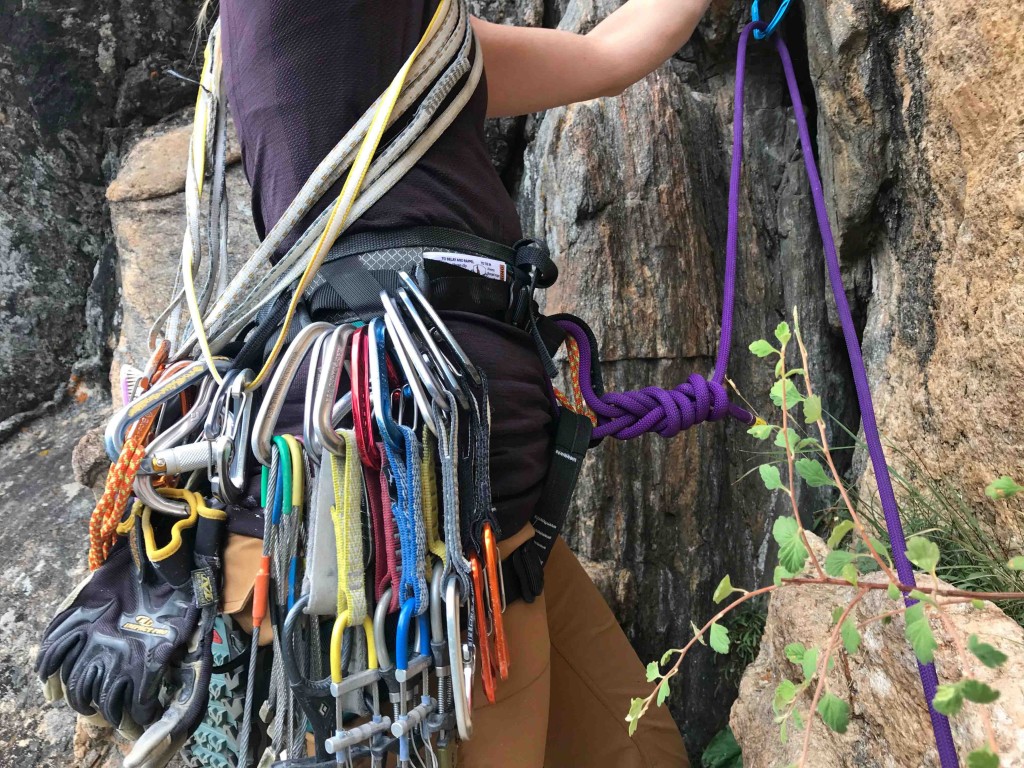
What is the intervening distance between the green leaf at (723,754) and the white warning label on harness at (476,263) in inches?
67.5

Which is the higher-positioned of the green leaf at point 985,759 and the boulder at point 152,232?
the boulder at point 152,232

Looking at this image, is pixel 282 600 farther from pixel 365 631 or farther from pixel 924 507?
pixel 924 507

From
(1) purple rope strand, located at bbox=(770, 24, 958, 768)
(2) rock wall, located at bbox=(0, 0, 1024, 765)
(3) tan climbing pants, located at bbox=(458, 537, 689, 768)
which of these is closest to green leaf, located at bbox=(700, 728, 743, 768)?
(2) rock wall, located at bbox=(0, 0, 1024, 765)

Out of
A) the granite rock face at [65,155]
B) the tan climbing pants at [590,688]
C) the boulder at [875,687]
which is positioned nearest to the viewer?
the boulder at [875,687]

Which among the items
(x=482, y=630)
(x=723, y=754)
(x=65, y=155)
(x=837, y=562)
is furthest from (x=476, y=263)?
(x=65, y=155)

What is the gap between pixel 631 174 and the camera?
212cm

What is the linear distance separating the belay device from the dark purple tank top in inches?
1.4

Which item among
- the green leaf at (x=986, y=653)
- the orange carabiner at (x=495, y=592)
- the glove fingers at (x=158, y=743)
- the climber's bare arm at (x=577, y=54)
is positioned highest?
the climber's bare arm at (x=577, y=54)

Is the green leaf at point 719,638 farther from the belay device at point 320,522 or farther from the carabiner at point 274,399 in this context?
the carabiner at point 274,399

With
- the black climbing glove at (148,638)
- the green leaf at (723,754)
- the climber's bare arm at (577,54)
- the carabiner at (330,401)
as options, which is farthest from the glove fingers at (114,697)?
the green leaf at (723,754)

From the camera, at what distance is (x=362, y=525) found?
3.19 ft

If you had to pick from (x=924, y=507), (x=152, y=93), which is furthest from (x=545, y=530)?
(x=152, y=93)

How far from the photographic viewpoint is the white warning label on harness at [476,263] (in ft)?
3.54

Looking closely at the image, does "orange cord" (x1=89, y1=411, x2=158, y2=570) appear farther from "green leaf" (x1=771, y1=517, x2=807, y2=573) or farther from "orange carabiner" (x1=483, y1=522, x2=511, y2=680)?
"green leaf" (x1=771, y1=517, x2=807, y2=573)
